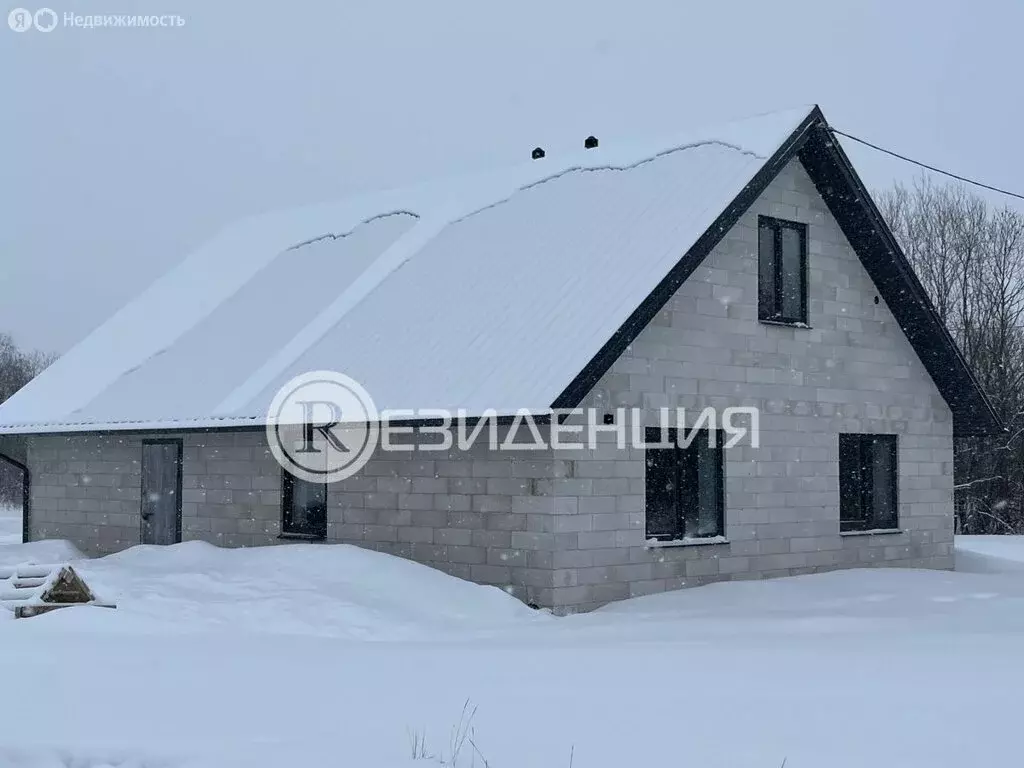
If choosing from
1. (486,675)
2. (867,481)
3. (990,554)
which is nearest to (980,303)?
(990,554)

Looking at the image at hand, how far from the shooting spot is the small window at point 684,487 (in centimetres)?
1434

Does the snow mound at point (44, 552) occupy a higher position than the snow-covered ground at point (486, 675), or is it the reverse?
the snow-covered ground at point (486, 675)

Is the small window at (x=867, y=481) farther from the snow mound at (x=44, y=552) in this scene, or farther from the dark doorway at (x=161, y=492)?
the snow mound at (x=44, y=552)

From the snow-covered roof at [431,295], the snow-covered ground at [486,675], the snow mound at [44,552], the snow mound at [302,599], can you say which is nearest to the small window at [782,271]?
the snow-covered roof at [431,295]

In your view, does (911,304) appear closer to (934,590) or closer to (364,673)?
(934,590)

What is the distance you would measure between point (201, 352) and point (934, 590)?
1104 centimetres

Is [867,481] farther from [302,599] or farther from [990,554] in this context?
[302,599]

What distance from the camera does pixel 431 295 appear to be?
16.3m

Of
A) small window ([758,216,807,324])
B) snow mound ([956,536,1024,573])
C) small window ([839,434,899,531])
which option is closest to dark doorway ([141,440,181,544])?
small window ([758,216,807,324])

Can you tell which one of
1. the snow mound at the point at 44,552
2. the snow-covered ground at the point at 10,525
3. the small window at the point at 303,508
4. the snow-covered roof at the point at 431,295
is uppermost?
the snow-covered roof at the point at 431,295

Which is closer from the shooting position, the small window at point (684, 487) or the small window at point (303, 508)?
the small window at point (684, 487)

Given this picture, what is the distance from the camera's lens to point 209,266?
910 inches

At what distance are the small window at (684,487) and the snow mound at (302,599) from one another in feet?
7.59

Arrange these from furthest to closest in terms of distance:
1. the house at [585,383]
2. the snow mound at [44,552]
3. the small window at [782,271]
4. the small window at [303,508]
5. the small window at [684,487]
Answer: the snow mound at [44,552], the small window at [303,508], the small window at [782,271], the small window at [684,487], the house at [585,383]
